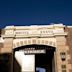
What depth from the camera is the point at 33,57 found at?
594 inches

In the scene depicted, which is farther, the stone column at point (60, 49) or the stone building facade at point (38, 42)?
the stone building facade at point (38, 42)

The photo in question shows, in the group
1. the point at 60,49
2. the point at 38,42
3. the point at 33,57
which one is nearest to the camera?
the point at 60,49

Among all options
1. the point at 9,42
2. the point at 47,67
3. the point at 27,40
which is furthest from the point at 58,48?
the point at 47,67

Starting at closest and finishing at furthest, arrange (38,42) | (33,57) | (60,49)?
(60,49) < (38,42) < (33,57)

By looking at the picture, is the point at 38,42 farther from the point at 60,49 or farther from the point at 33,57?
the point at 33,57

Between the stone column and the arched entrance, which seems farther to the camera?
the arched entrance

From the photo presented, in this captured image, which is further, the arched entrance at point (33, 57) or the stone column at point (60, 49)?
the arched entrance at point (33, 57)

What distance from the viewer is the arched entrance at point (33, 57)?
1139cm

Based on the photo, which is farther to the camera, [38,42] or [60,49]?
[38,42]

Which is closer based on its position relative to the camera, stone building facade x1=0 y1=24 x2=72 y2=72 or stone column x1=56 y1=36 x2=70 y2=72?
stone column x1=56 y1=36 x2=70 y2=72

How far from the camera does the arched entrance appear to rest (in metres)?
11.4

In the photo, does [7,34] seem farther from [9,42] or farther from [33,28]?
[33,28]

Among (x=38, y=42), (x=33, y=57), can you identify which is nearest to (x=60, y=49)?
(x=38, y=42)

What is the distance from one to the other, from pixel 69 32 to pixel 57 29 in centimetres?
66
